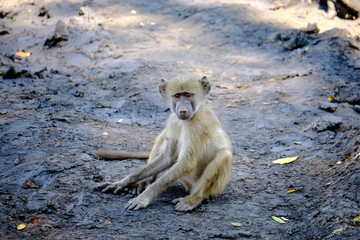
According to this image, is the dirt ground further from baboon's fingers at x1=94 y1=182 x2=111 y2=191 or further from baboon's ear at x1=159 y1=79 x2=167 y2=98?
baboon's ear at x1=159 y1=79 x2=167 y2=98

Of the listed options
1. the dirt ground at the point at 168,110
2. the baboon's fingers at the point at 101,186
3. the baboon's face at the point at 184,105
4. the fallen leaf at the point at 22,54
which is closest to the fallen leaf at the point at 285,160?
the dirt ground at the point at 168,110

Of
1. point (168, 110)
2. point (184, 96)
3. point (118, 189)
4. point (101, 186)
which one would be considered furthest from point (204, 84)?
point (168, 110)

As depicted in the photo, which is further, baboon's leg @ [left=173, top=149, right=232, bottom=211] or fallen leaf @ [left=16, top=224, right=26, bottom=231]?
baboon's leg @ [left=173, top=149, right=232, bottom=211]

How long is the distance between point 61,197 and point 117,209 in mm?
A: 632

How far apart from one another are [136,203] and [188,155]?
0.76m

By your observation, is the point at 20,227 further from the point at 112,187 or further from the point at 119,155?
the point at 119,155

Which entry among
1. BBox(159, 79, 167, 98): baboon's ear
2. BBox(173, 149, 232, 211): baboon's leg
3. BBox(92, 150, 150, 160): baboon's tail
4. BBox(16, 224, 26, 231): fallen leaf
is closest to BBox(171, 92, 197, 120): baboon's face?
BBox(159, 79, 167, 98): baboon's ear

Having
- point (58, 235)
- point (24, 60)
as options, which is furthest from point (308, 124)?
point (24, 60)

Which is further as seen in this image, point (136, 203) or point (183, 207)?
point (183, 207)

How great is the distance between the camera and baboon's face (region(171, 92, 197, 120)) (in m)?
4.45

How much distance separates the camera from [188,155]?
452cm

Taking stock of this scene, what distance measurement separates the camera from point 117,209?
14.0ft

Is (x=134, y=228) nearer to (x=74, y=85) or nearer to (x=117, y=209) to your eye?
(x=117, y=209)

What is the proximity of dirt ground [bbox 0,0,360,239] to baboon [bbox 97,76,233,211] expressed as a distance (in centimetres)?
18
